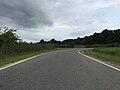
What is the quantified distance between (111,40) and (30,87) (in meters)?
143

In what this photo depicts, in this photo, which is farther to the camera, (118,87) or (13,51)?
(13,51)

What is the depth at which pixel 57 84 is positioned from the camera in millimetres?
8305

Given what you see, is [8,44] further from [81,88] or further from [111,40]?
[111,40]

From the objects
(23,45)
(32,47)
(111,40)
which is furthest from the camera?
(111,40)

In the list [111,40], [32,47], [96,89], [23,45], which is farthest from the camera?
[111,40]

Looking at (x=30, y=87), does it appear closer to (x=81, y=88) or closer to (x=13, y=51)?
(x=81, y=88)

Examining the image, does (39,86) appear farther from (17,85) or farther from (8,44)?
(8,44)

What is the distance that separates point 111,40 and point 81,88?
470ft

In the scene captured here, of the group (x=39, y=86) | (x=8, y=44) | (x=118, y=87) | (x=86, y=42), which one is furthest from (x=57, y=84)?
(x=86, y=42)

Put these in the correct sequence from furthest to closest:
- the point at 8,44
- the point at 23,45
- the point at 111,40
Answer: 1. the point at 111,40
2. the point at 23,45
3. the point at 8,44

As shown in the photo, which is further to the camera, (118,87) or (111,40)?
(111,40)

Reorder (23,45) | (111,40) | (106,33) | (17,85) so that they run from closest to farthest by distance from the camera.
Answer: (17,85)
(23,45)
(111,40)
(106,33)

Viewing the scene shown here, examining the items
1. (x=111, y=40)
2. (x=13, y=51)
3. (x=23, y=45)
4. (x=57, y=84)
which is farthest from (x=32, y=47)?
(x=111, y=40)

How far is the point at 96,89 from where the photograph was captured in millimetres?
7445
